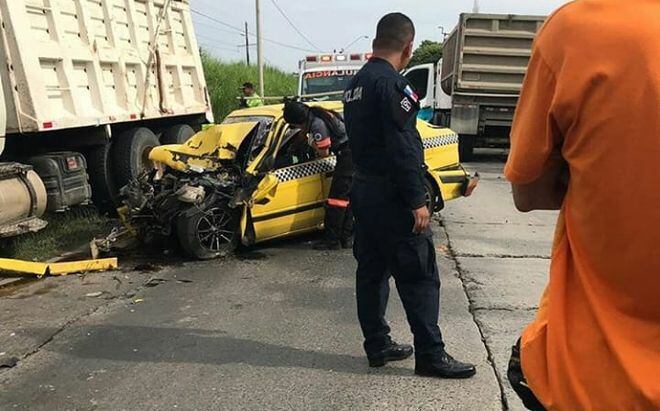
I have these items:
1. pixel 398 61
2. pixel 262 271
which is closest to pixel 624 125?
pixel 398 61

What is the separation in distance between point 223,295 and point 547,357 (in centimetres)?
426

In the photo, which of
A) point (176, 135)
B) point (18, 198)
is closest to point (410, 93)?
point (18, 198)

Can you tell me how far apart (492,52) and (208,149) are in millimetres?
8123

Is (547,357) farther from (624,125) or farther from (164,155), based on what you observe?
(164,155)

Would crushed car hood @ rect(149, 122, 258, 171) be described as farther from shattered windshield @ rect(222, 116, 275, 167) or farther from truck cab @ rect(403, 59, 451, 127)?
truck cab @ rect(403, 59, 451, 127)

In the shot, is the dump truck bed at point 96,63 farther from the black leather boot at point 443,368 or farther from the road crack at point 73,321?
the black leather boot at point 443,368

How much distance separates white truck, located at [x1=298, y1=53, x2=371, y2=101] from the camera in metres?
16.4

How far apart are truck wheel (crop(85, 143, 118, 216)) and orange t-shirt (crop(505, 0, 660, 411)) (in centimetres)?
814

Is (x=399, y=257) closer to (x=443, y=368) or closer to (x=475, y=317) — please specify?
(x=443, y=368)

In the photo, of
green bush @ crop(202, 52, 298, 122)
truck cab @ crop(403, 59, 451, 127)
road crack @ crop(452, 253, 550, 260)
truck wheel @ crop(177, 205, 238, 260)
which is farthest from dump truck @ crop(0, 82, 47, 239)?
green bush @ crop(202, 52, 298, 122)

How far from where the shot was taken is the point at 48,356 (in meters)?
4.27

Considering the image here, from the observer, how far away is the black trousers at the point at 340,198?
672 centimetres

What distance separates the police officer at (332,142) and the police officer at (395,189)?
9.56 feet

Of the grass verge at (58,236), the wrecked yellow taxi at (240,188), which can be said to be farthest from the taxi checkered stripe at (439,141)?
the grass verge at (58,236)
